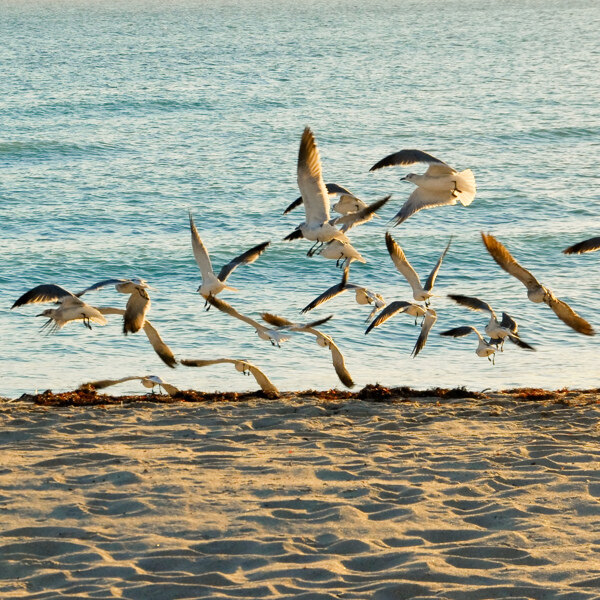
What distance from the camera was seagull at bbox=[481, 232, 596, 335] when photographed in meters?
9.52

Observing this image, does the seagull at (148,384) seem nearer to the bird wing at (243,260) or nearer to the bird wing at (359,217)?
the bird wing at (243,260)

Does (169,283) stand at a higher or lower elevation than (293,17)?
lower

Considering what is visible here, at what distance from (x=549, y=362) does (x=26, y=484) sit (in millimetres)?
8660

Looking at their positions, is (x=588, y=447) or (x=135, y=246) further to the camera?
(x=135, y=246)

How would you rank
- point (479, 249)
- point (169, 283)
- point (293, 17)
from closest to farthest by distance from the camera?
1. point (169, 283)
2. point (479, 249)
3. point (293, 17)

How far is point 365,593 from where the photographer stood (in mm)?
6059

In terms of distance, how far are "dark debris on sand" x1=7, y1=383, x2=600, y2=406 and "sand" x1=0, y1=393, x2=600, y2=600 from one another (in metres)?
0.42

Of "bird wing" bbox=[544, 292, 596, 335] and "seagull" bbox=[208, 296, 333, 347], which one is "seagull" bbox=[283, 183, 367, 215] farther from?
"bird wing" bbox=[544, 292, 596, 335]

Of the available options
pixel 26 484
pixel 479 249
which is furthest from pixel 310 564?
pixel 479 249

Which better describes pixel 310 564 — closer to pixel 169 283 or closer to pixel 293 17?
pixel 169 283

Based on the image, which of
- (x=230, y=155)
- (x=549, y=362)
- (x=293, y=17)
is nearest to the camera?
(x=549, y=362)

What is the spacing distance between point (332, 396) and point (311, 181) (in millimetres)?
2684

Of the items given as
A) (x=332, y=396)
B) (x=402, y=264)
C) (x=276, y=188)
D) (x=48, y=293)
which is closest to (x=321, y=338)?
(x=332, y=396)

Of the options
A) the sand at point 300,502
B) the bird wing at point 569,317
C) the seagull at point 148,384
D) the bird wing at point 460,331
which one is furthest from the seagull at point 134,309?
the bird wing at point 569,317
